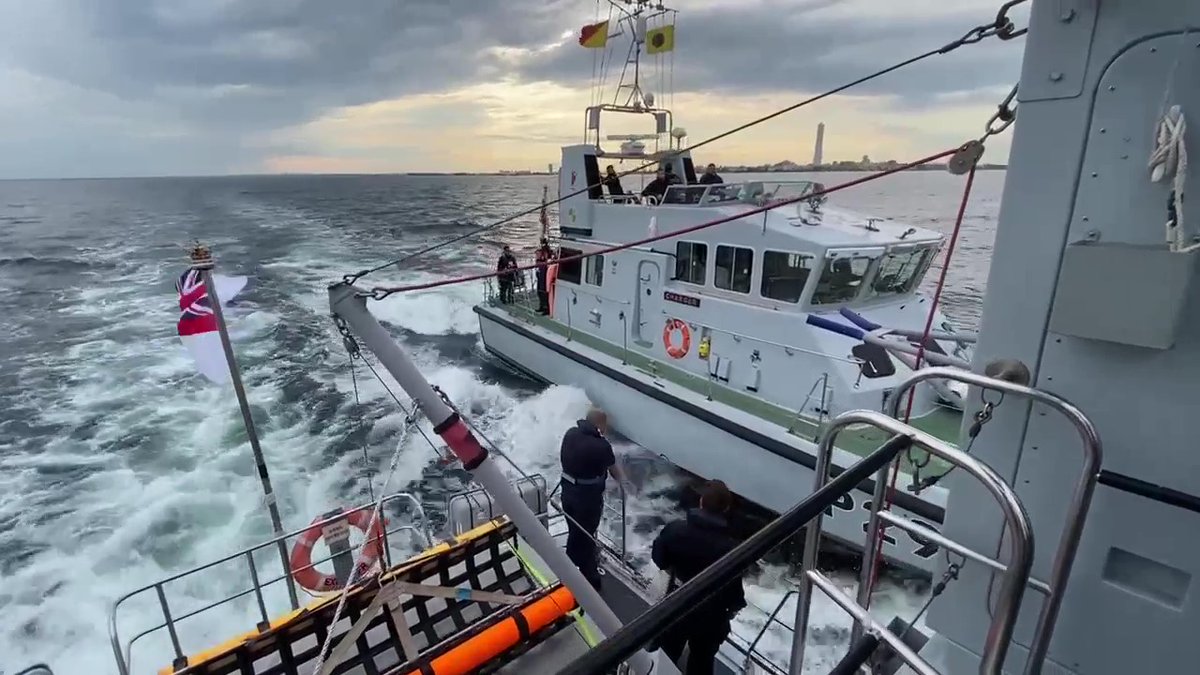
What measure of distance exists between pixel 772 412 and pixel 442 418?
194 inches

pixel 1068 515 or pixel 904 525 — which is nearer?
pixel 1068 515

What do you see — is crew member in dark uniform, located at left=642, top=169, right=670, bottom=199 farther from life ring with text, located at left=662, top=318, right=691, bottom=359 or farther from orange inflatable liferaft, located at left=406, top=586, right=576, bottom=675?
orange inflatable liferaft, located at left=406, top=586, right=576, bottom=675

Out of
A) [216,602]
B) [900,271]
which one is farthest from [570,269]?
[216,602]

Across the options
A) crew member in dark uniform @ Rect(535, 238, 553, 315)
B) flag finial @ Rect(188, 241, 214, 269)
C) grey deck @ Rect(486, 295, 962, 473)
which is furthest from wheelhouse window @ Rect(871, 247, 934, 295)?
flag finial @ Rect(188, 241, 214, 269)

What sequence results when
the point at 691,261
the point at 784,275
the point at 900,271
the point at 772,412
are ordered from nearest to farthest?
the point at 772,412, the point at 784,275, the point at 900,271, the point at 691,261

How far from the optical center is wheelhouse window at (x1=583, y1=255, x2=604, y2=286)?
373 inches

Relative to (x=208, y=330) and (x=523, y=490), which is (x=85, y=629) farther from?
(x=523, y=490)

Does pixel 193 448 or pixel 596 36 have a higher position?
pixel 596 36

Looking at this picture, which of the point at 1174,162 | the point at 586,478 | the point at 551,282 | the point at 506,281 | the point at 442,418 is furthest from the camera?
the point at 506,281

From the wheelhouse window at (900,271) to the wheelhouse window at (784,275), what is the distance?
0.96 metres

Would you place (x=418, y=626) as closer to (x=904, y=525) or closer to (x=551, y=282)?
(x=904, y=525)

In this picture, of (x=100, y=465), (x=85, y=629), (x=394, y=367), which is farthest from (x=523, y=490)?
(x=100, y=465)

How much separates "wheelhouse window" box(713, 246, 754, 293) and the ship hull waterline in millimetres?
1416

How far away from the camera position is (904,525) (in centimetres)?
150
